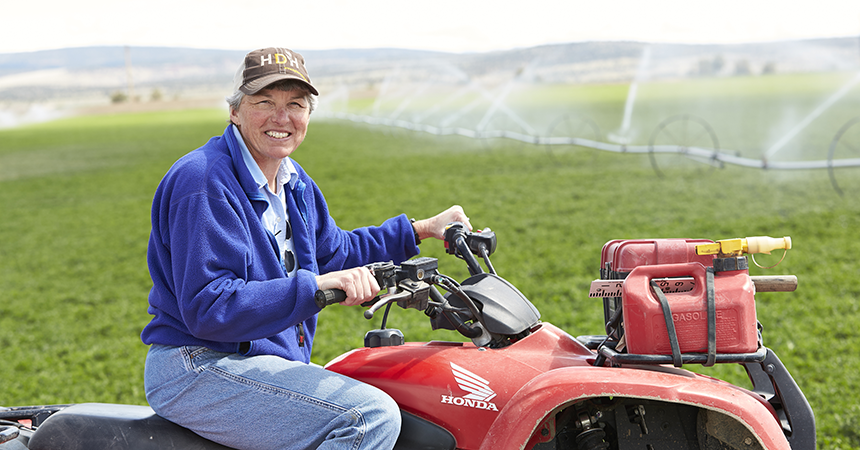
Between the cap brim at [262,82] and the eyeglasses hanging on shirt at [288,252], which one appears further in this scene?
the eyeglasses hanging on shirt at [288,252]

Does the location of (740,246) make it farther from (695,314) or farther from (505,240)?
(505,240)

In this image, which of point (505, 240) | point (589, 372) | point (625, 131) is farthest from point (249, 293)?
point (625, 131)

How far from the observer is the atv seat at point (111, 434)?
220 cm

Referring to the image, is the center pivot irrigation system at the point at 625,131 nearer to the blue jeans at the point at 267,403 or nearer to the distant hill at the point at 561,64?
the distant hill at the point at 561,64

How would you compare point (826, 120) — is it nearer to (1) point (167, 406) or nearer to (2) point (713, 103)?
(2) point (713, 103)

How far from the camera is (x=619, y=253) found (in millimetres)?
2316

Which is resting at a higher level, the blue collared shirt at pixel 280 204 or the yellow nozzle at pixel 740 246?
the blue collared shirt at pixel 280 204

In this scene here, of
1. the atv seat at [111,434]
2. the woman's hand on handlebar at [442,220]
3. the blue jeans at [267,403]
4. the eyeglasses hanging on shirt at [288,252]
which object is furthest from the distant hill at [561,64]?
the atv seat at [111,434]

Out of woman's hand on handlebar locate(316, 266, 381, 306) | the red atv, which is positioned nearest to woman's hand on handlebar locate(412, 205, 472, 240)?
the red atv

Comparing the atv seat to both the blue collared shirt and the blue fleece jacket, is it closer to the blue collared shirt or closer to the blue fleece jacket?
the blue fleece jacket

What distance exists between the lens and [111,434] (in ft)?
7.23

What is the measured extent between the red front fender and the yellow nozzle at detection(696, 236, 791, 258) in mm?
373

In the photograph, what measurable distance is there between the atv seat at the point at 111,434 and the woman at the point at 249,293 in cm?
4

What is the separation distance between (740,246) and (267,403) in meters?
1.49
